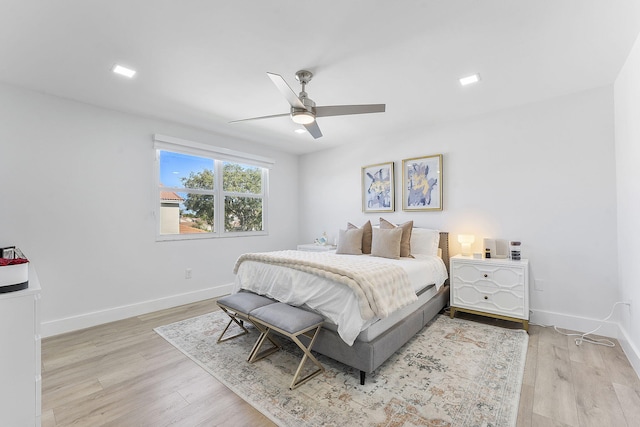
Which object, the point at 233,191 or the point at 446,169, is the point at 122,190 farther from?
the point at 446,169

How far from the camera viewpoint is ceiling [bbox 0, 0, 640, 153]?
5.80 ft

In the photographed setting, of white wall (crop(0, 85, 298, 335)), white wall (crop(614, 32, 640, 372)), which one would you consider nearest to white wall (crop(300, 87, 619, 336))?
white wall (crop(614, 32, 640, 372))

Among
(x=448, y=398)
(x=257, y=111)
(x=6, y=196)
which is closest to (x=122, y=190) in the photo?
(x=6, y=196)

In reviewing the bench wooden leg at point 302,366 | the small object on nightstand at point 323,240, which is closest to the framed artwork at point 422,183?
the small object on nightstand at point 323,240

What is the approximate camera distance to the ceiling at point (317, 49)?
177cm

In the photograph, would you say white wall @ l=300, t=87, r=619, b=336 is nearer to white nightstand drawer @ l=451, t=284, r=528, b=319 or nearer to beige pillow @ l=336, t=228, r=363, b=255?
white nightstand drawer @ l=451, t=284, r=528, b=319

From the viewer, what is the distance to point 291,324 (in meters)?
2.06

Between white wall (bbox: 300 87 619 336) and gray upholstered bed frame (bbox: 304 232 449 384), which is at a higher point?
white wall (bbox: 300 87 619 336)

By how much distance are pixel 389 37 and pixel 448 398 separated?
2.53m

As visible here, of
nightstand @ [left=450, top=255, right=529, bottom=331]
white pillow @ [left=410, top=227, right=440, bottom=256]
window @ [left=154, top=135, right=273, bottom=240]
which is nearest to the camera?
nightstand @ [left=450, top=255, right=529, bottom=331]

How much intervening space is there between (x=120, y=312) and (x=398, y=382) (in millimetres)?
3223

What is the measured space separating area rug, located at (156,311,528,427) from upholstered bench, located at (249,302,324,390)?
0.28 ft

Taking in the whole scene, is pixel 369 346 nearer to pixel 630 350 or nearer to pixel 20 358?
pixel 20 358

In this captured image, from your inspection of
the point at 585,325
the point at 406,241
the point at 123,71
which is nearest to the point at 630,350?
the point at 585,325
